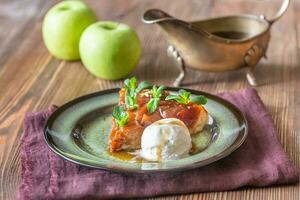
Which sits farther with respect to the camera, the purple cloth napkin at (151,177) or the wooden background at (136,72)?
the wooden background at (136,72)

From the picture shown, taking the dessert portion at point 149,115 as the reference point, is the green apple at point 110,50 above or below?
below

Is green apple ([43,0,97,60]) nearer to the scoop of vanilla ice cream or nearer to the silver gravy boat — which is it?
the silver gravy boat

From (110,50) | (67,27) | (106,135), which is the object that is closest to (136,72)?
(110,50)

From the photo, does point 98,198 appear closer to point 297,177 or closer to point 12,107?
point 297,177

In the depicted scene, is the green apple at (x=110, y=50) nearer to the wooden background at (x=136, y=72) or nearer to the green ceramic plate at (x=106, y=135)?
the wooden background at (x=136, y=72)

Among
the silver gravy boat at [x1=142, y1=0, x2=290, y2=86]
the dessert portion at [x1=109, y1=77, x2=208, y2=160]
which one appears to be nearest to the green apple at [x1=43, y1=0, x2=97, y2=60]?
the silver gravy boat at [x1=142, y1=0, x2=290, y2=86]

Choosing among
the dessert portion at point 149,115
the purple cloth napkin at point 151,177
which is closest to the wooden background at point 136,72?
the purple cloth napkin at point 151,177

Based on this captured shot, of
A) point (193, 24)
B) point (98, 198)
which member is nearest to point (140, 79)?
point (193, 24)
